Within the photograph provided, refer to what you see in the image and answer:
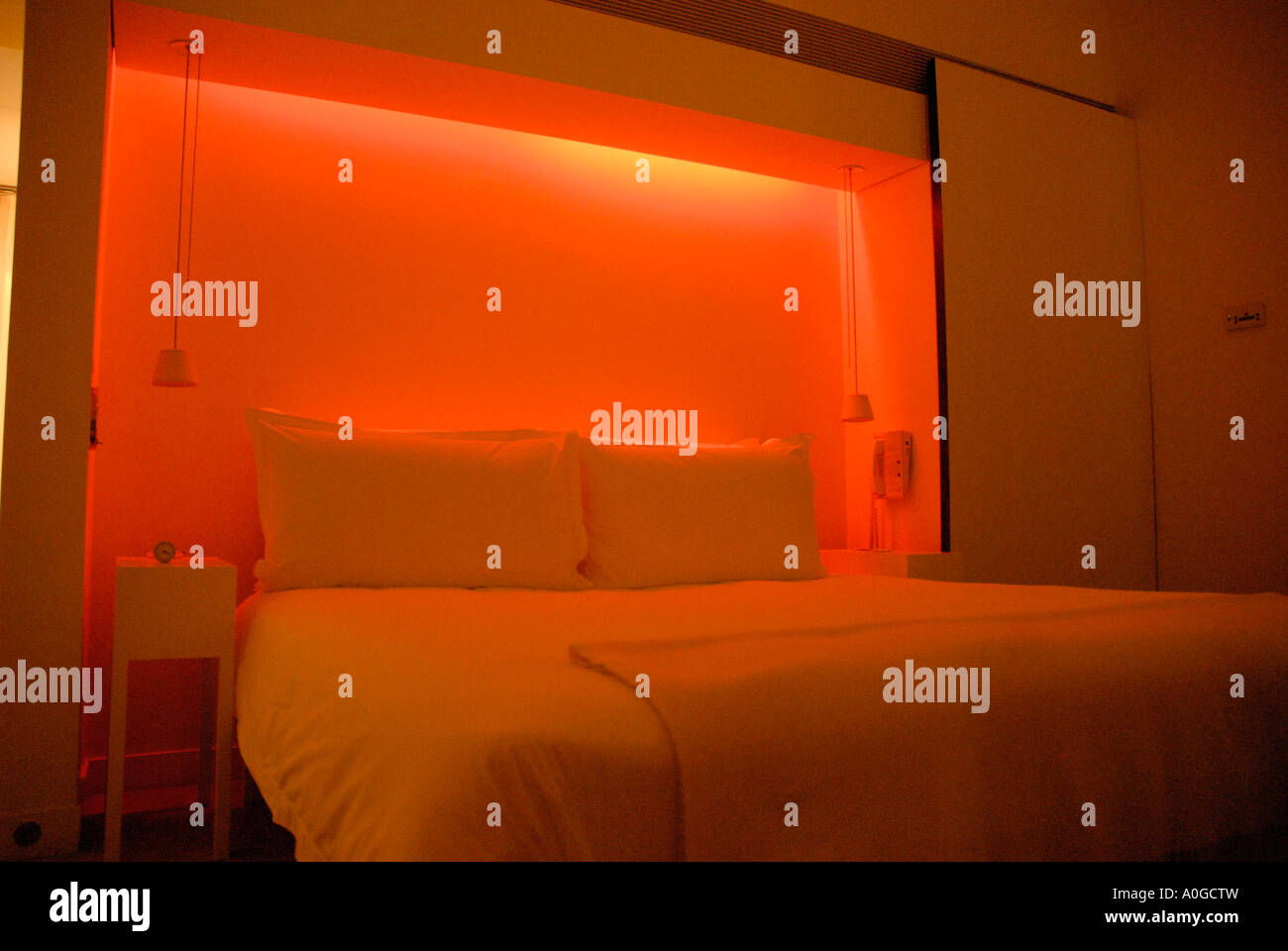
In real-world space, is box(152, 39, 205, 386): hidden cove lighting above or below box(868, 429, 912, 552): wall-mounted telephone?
above

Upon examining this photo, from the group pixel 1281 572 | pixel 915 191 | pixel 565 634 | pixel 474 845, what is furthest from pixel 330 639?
pixel 1281 572

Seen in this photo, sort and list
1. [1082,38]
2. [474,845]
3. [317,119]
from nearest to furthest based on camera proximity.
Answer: [474,845], [317,119], [1082,38]

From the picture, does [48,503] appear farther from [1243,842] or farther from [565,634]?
[1243,842]

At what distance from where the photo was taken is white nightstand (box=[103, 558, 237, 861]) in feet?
7.21

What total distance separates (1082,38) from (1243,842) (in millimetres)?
3809

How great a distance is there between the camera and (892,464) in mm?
3764

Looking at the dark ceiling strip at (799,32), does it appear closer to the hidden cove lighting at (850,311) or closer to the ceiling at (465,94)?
the ceiling at (465,94)

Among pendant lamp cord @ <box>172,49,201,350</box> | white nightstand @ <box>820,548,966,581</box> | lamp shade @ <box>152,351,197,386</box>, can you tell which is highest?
pendant lamp cord @ <box>172,49,201,350</box>

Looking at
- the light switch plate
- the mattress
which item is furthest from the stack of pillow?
the light switch plate

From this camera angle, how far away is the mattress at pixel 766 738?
3.45 feet

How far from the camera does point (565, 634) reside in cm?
167

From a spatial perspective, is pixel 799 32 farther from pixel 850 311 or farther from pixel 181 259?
pixel 181 259

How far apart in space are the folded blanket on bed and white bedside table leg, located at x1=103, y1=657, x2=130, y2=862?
1.45m

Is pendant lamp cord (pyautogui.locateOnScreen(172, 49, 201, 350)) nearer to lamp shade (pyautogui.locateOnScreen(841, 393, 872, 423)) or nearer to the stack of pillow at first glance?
the stack of pillow
